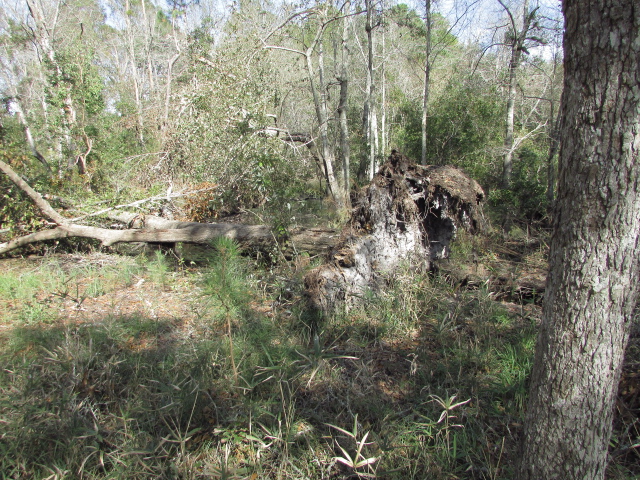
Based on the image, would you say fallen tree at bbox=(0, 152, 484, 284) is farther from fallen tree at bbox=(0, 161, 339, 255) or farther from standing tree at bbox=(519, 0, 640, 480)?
standing tree at bbox=(519, 0, 640, 480)

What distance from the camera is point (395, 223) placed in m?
4.38

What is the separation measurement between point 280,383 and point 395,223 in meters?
2.53

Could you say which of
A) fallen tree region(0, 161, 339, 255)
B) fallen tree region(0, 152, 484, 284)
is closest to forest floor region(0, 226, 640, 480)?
fallen tree region(0, 152, 484, 284)

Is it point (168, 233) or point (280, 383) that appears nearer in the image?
point (280, 383)

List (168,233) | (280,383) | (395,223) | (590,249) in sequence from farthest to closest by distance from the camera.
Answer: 1. (168,233)
2. (395,223)
3. (280,383)
4. (590,249)

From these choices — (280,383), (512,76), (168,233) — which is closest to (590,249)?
(280,383)

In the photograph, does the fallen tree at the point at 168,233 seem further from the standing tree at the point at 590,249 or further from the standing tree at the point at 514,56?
the standing tree at the point at 514,56

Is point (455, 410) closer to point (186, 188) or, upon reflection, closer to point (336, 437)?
point (336, 437)

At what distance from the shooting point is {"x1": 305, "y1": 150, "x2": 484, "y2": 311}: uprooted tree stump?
165 inches

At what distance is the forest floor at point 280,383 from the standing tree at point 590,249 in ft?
1.82

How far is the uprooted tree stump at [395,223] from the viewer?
4188 mm

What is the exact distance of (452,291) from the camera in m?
4.07

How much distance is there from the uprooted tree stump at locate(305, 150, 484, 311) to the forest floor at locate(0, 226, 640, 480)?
310mm

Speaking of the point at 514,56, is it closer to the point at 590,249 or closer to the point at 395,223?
the point at 395,223
